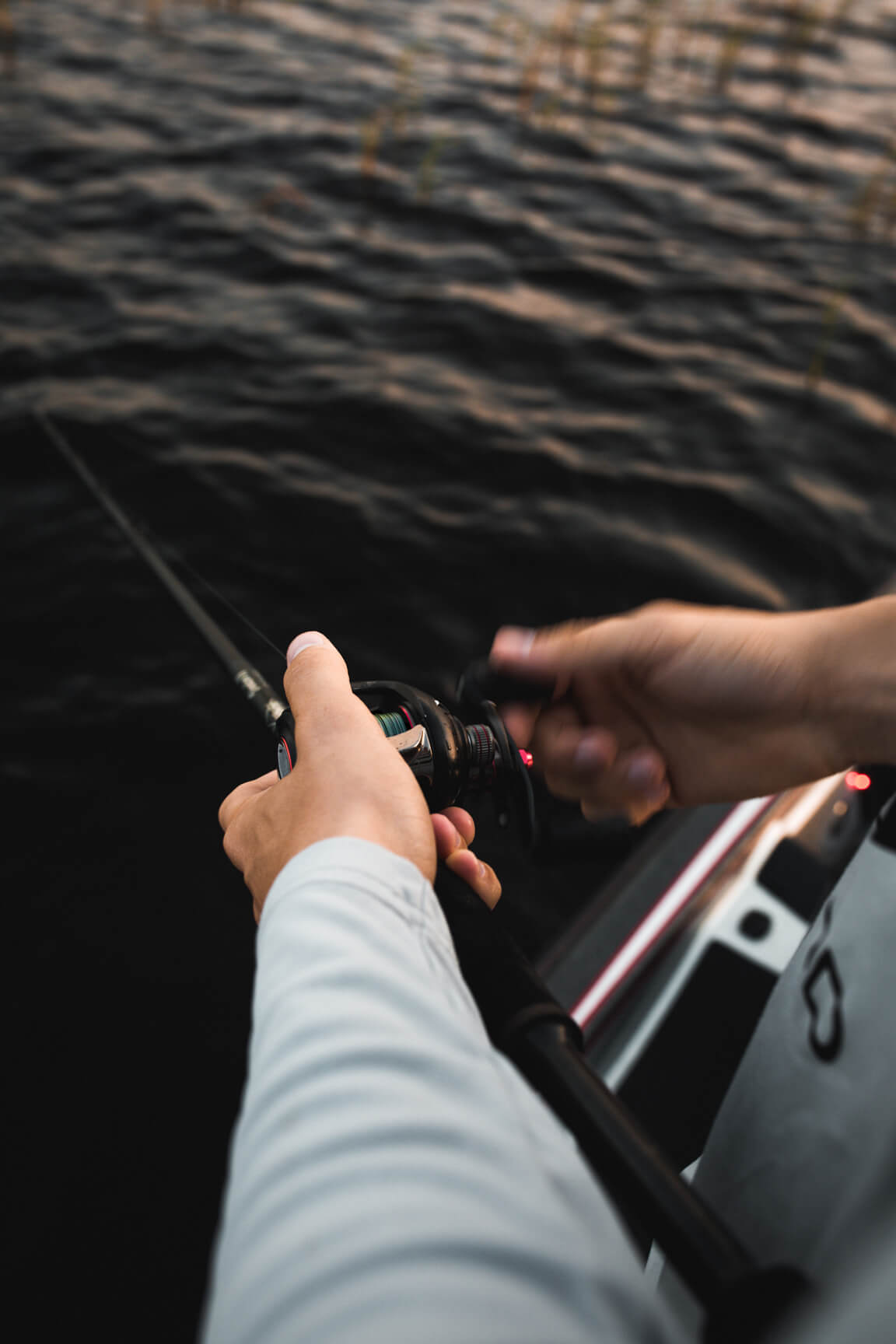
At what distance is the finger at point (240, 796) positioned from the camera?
4.15ft

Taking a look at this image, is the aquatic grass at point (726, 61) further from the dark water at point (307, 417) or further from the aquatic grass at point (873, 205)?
the aquatic grass at point (873, 205)

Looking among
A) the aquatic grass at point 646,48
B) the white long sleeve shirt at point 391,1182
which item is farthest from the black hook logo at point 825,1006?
the aquatic grass at point 646,48

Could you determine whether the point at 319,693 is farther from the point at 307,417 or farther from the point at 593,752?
the point at 307,417

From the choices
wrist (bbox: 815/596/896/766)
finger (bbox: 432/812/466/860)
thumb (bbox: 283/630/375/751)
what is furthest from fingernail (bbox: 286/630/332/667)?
wrist (bbox: 815/596/896/766)

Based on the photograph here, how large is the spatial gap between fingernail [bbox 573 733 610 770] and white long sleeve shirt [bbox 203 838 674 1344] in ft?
3.09

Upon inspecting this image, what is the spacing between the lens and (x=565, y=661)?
162 cm

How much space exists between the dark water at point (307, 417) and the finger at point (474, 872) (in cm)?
73

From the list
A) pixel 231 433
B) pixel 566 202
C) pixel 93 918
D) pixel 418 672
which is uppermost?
pixel 566 202

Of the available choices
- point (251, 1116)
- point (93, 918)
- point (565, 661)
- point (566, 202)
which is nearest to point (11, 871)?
point (93, 918)

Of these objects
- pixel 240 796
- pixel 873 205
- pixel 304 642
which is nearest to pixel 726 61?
pixel 873 205

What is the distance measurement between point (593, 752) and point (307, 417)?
328 cm

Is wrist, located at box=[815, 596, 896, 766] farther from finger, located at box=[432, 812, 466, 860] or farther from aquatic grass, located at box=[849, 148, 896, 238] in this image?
aquatic grass, located at box=[849, 148, 896, 238]

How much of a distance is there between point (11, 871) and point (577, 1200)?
239 centimetres

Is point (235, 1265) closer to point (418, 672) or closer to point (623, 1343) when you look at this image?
point (623, 1343)
